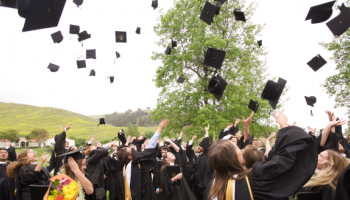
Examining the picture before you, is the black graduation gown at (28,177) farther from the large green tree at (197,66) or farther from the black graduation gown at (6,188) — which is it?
the large green tree at (197,66)

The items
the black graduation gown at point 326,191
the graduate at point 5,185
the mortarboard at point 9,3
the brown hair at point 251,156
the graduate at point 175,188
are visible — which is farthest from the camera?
the graduate at point 5,185

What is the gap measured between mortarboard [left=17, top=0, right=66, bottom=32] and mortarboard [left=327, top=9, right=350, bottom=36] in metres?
5.32

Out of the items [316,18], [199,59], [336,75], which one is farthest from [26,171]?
[336,75]

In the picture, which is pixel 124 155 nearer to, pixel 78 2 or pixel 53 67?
pixel 53 67

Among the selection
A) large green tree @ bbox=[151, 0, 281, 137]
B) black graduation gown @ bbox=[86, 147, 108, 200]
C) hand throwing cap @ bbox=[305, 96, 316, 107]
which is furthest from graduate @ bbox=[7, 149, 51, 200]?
large green tree @ bbox=[151, 0, 281, 137]

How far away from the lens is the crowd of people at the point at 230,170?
171cm

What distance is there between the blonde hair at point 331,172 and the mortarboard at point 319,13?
3.46 metres

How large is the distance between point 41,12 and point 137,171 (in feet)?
9.63

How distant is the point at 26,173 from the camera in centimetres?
401

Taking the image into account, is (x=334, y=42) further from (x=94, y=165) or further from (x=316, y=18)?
(x=94, y=165)

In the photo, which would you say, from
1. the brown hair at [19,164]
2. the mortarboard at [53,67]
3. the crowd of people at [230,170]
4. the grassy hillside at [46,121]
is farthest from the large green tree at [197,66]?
the grassy hillside at [46,121]

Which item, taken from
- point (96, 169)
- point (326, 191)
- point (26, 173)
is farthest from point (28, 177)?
point (326, 191)

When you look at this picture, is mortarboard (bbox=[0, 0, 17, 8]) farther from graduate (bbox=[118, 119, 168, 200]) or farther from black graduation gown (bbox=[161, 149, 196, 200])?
black graduation gown (bbox=[161, 149, 196, 200])

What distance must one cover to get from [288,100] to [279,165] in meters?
24.7
